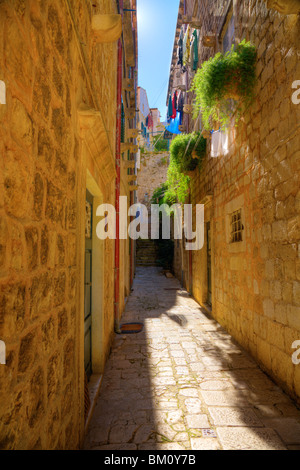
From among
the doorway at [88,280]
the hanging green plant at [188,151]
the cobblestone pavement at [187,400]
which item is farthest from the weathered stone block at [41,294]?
the hanging green plant at [188,151]

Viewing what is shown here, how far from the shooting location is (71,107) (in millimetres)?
1781

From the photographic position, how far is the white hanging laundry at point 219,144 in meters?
5.41

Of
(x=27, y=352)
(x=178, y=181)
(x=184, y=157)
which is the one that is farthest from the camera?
(x=178, y=181)

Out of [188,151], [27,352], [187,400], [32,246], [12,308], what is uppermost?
[188,151]

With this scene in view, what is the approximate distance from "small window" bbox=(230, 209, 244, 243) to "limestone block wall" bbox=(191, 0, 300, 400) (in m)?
0.12

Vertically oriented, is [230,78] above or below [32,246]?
above

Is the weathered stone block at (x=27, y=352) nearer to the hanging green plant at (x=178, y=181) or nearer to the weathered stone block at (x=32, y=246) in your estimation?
the weathered stone block at (x=32, y=246)

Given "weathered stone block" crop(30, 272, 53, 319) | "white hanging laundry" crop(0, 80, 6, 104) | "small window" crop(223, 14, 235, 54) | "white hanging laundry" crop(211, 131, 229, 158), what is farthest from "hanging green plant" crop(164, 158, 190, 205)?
"white hanging laundry" crop(0, 80, 6, 104)

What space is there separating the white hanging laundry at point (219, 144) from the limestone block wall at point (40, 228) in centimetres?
400

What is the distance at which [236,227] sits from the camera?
496 centimetres

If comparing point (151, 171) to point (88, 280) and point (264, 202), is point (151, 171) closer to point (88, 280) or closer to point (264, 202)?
point (264, 202)

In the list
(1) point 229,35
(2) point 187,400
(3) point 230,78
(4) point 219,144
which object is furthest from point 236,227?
(1) point 229,35

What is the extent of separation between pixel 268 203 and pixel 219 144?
9.09ft
